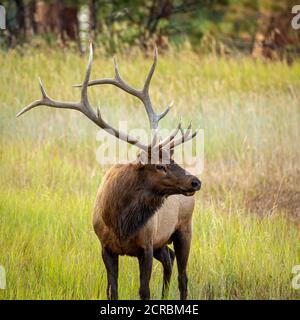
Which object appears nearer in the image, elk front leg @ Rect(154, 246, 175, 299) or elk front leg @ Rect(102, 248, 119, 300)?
elk front leg @ Rect(102, 248, 119, 300)

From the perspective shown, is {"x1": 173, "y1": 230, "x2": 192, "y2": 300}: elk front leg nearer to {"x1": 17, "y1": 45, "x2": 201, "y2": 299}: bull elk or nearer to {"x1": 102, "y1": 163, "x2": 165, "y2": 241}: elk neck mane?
{"x1": 17, "y1": 45, "x2": 201, "y2": 299}: bull elk

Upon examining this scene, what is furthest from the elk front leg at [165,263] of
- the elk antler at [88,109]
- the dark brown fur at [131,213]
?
the elk antler at [88,109]

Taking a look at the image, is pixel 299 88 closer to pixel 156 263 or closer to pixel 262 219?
pixel 262 219

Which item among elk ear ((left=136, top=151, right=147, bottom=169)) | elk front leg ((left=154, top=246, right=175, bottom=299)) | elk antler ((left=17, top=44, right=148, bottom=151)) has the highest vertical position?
elk antler ((left=17, top=44, right=148, bottom=151))

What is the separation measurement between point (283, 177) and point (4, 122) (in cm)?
314

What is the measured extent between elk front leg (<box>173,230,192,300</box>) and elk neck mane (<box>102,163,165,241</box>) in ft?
1.98

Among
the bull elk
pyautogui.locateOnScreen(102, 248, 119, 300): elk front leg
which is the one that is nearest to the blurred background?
the bull elk

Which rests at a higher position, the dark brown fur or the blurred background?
the blurred background

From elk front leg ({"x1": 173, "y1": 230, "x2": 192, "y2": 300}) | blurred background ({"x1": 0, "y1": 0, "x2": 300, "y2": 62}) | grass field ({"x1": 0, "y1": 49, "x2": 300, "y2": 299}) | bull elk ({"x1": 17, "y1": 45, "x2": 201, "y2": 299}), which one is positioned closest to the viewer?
bull elk ({"x1": 17, "y1": 45, "x2": 201, "y2": 299})

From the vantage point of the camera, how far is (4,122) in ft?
30.9

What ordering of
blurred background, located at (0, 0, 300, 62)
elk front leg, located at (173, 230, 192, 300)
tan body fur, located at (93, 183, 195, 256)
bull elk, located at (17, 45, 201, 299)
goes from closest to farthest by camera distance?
bull elk, located at (17, 45, 201, 299) → tan body fur, located at (93, 183, 195, 256) → elk front leg, located at (173, 230, 192, 300) → blurred background, located at (0, 0, 300, 62)

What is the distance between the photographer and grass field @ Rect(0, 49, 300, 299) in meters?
6.18

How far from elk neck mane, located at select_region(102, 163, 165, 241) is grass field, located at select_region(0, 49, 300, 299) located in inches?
24.0
